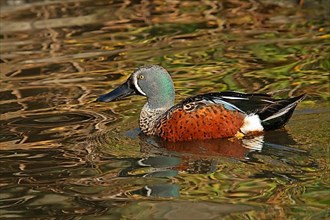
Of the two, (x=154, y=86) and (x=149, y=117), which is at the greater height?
(x=154, y=86)

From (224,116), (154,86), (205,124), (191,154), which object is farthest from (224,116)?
(154,86)

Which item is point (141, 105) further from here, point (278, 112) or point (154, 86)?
point (278, 112)

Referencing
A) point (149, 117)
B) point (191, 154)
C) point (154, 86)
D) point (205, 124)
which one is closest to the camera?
point (191, 154)

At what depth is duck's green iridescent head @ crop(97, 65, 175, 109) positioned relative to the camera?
352 inches

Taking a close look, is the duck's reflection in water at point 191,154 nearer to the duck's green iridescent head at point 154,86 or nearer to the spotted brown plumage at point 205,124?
the spotted brown plumage at point 205,124

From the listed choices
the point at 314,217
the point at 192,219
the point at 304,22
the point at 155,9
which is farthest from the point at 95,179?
the point at 155,9

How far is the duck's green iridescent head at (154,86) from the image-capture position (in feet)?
29.3

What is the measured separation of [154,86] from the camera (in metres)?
8.98

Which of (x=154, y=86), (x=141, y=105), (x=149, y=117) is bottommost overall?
(x=141, y=105)

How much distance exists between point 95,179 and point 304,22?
5.94m

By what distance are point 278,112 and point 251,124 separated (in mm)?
240

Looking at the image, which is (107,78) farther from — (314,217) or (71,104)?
(314,217)

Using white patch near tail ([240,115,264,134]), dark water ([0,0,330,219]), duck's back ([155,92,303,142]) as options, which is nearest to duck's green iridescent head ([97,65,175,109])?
dark water ([0,0,330,219])

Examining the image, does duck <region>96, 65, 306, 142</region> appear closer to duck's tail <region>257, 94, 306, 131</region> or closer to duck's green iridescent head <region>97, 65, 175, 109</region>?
duck's tail <region>257, 94, 306, 131</region>
